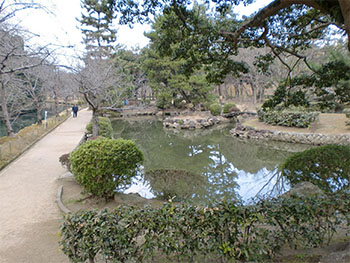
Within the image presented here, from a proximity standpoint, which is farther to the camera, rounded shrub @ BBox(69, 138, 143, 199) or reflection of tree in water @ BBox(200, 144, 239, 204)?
reflection of tree in water @ BBox(200, 144, 239, 204)

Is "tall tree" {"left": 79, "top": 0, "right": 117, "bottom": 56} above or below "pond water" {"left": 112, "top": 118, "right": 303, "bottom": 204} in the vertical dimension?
above

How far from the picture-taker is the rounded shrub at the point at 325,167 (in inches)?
173

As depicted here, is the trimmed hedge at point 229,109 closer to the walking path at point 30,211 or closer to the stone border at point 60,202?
the walking path at point 30,211

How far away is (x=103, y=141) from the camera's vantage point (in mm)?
5105

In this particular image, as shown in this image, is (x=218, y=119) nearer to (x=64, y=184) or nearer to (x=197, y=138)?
(x=197, y=138)

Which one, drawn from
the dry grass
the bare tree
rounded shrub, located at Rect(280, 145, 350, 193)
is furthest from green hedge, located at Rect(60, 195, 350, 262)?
the dry grass

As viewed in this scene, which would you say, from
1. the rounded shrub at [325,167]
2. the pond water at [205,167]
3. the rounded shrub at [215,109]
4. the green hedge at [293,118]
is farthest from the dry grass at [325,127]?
the rounded shrub at [325,167]

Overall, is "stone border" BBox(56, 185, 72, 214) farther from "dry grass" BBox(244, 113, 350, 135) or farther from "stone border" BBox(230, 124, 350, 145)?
"dry grass" BBox(244, 113, 350, 135)

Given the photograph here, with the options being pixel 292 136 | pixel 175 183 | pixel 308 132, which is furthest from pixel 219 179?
pixel 308 132

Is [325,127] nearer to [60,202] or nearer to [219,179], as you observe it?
[219,179]

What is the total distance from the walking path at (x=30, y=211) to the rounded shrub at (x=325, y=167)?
4.33 m

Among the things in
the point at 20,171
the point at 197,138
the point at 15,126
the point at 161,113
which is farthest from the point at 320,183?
A: the point at 15,126

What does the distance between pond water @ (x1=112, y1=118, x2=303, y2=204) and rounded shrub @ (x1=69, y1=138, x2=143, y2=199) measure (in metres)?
0.97

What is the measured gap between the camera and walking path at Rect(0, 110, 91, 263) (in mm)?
3574
